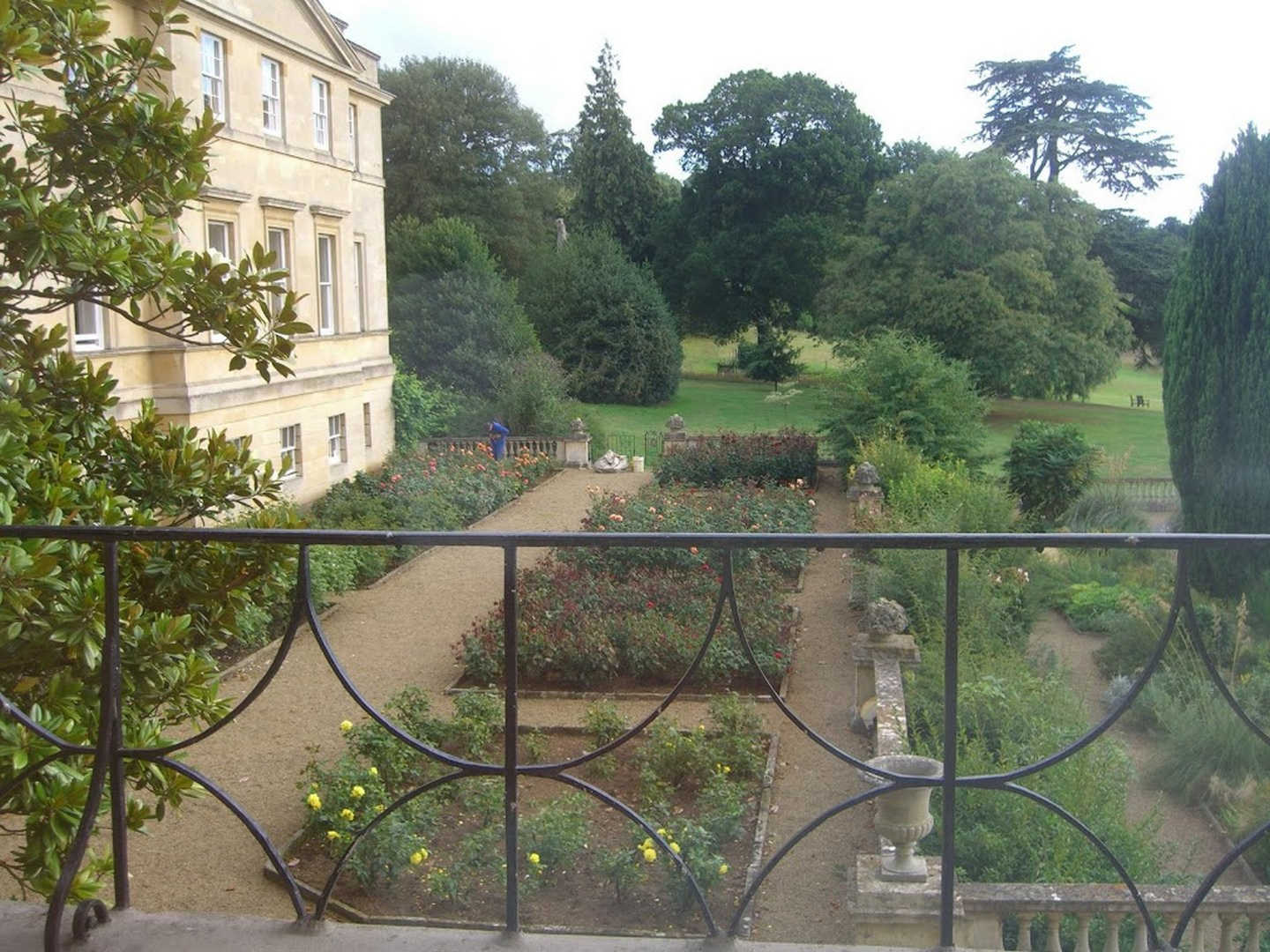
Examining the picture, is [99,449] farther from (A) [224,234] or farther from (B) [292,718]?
(A) [224,234]

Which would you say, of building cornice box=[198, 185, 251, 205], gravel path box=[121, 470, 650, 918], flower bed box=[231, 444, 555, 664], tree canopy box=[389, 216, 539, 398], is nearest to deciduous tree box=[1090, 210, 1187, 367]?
tree canopy box=[389, 216, 539, 398]

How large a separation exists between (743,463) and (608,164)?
82.5ft

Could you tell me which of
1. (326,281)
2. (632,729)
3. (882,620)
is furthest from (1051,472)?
(632,729)

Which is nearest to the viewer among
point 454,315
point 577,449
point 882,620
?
point 882,620

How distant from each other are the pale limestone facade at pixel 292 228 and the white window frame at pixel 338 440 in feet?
0.08

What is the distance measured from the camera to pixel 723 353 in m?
50.4

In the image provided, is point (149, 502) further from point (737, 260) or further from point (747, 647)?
point (737, 260)

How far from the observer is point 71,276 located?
387 centimetres

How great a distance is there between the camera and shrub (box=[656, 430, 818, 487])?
22.4 meters

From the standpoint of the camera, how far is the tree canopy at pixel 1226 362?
42.1 ft

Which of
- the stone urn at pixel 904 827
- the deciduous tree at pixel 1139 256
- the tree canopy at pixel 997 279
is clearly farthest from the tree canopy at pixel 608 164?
the stone urn at pixel 904 827

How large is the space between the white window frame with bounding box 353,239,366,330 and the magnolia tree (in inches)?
699

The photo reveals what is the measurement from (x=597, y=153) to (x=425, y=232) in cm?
1603

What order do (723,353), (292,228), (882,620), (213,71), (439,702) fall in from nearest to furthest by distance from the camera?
(882,620) < (439,702) < (213,71) < (292,228) < (723,353)
